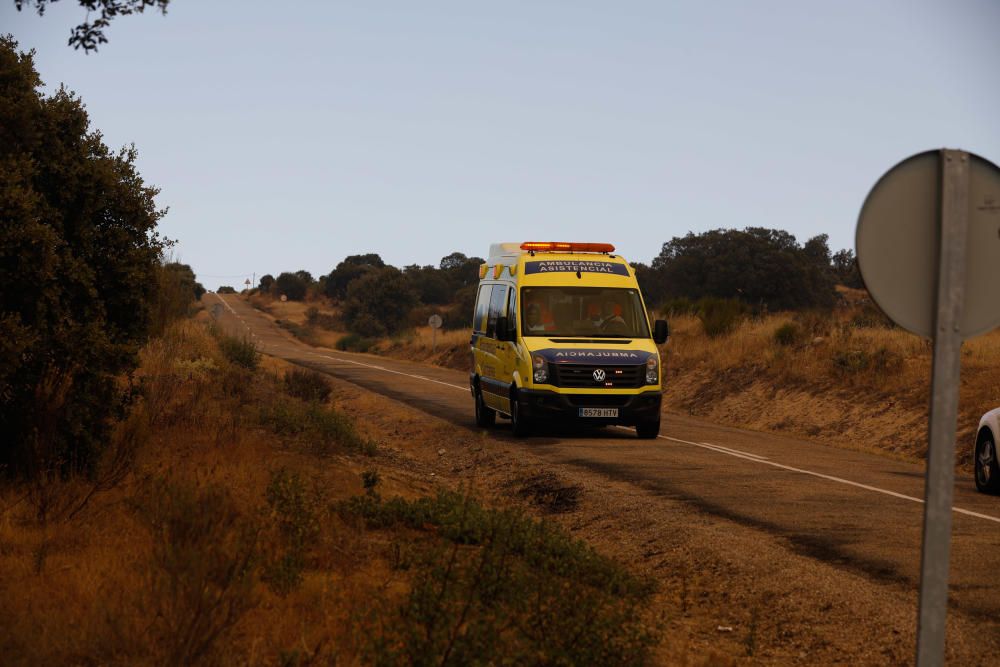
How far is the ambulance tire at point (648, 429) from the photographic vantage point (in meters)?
17.2

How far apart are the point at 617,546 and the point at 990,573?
Answer: 9.83 ft

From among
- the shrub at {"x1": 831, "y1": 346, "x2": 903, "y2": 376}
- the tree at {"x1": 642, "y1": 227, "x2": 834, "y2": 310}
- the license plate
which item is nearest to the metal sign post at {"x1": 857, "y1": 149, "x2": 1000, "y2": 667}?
the license plate

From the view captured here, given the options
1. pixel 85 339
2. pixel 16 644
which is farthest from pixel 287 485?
pixel 16 644

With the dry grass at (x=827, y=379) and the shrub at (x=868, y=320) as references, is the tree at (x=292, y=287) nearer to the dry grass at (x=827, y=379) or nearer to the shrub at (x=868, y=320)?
the dry grass at (x=827, y=379)

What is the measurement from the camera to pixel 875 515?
10445 mm

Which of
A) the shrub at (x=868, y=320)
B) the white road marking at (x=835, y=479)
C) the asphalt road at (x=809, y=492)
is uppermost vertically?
the shrub at (x=868, y=320)

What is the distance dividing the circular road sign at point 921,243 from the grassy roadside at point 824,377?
48.9 ft

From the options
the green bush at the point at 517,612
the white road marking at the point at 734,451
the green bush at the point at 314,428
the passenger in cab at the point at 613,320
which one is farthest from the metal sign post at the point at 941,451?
the passenger in cab at the point at 613,320

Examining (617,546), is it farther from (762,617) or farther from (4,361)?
(4,361)

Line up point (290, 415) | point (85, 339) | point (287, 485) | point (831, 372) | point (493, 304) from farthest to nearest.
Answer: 1. point (831, 372)
2. point (493, 304)
3. point (290, 415)
4. point (85, 339)
5. point (287, 485)

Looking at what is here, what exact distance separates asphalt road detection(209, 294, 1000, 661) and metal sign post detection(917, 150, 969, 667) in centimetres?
233

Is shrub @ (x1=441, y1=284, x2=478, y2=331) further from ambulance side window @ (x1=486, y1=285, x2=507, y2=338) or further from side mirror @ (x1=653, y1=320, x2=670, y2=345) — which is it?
side mirror @ (x1=653, y1=320, x2=670, y2=345)

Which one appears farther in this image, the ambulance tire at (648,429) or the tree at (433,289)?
the tree at (433,289)

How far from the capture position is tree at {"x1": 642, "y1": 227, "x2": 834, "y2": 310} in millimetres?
65375
